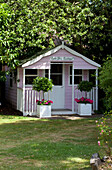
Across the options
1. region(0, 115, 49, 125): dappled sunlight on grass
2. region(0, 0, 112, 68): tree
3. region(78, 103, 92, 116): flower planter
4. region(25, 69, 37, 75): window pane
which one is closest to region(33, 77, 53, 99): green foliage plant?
region(0, 115, 49, 125): dappled sunlight on grass

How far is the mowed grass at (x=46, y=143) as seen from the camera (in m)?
7.10

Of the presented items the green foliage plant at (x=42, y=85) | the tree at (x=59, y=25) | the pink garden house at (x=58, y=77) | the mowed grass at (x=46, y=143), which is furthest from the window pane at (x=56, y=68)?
the mowed grass at (x=46, y=143)

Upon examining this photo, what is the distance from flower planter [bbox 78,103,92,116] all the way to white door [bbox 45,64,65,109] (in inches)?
60.4

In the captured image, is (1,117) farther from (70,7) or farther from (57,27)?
(70,7)

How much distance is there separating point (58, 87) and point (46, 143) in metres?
7.84

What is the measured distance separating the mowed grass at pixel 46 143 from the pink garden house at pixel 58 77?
200cm

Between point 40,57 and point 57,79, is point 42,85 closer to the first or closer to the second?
point 40,57

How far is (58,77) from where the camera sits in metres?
17.1

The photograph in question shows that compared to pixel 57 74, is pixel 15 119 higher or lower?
lower

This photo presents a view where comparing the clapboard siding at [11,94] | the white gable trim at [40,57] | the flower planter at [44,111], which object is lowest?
the flower planter at [44,111]

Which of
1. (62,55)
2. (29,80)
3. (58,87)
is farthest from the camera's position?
(58,87)

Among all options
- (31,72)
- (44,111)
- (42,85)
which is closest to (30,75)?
(31,72)

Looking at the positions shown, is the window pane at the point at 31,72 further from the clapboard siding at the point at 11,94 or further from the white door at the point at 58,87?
the clapboard siding at the point at 11,94

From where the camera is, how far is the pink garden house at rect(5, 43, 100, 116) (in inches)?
611
